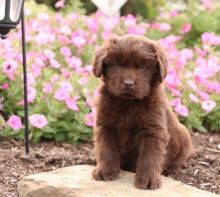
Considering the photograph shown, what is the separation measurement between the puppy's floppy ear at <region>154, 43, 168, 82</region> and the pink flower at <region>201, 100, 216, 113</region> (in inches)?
95.4

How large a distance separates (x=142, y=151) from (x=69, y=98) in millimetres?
1907

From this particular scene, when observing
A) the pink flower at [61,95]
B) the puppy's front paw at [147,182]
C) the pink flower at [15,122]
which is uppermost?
the pink flower at [61,95]

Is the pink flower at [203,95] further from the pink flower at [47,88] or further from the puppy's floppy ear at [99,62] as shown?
the puppy's floppy ear at [99,62]

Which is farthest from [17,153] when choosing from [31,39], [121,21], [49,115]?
[121,21]

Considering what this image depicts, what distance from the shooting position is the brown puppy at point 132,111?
4055mm

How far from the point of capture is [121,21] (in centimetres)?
952

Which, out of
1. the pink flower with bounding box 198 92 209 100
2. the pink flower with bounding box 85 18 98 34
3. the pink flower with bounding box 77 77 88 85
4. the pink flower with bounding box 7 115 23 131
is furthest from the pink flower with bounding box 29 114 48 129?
the pink flower with bounding box 85 18 98 34

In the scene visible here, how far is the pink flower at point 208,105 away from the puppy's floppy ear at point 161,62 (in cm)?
242

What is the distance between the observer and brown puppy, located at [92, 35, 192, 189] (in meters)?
4.05

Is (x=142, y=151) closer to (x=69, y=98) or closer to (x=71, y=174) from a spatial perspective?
(x=71, y=174)

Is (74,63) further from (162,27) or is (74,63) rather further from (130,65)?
(130,65)

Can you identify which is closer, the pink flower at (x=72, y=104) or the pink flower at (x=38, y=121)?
the pink flower at (x=38, y=121)

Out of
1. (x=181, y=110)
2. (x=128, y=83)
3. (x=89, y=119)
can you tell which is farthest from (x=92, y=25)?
(x=128, y=83)

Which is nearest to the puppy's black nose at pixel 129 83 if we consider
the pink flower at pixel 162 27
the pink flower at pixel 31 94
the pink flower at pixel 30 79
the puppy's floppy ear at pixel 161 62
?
the puppy's floppy ear at pixel 161 62
